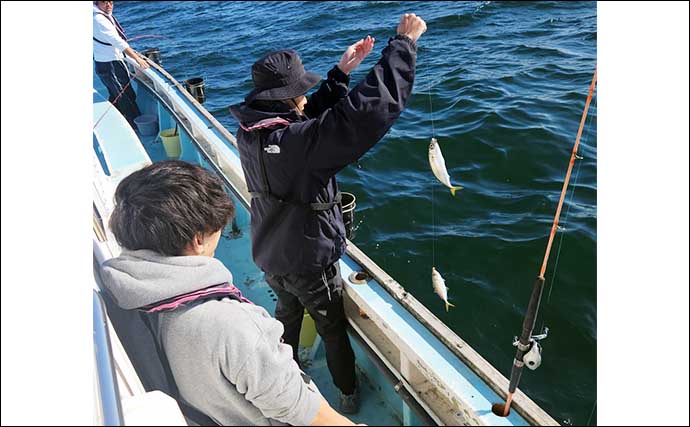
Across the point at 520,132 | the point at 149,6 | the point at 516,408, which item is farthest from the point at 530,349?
the point at 149,6

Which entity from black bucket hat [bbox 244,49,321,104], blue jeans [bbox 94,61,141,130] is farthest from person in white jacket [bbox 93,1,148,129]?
black bucket hat [bbox 244,49,321,104]

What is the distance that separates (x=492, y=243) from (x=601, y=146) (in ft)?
8.36

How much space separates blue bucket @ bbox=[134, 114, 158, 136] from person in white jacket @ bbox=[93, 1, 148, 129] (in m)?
0.28

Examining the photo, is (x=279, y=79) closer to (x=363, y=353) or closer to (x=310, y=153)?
(x=310, y=153)

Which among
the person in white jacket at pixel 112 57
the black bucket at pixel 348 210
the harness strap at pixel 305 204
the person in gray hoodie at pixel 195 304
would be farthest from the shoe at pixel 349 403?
the person in white jacket at pixel 112 57

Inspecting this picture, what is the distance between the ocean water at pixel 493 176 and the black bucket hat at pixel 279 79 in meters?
2.44

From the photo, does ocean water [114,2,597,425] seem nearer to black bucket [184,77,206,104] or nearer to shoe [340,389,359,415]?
shoe [340,389,359,415]

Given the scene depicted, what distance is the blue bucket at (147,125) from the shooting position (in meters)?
6.38

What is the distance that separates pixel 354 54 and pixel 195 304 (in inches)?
71.1

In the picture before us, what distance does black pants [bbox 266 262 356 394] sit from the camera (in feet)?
8.79

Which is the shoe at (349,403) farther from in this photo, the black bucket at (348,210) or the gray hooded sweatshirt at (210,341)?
the gray hooded sweatshirt at (210,341)

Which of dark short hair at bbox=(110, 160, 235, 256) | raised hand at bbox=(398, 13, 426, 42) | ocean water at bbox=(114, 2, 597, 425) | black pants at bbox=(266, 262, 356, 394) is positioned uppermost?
raised hand at bbox=(398, 13, 426, 42)

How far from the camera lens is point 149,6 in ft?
64.6

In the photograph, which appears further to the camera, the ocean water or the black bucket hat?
the ocean water
